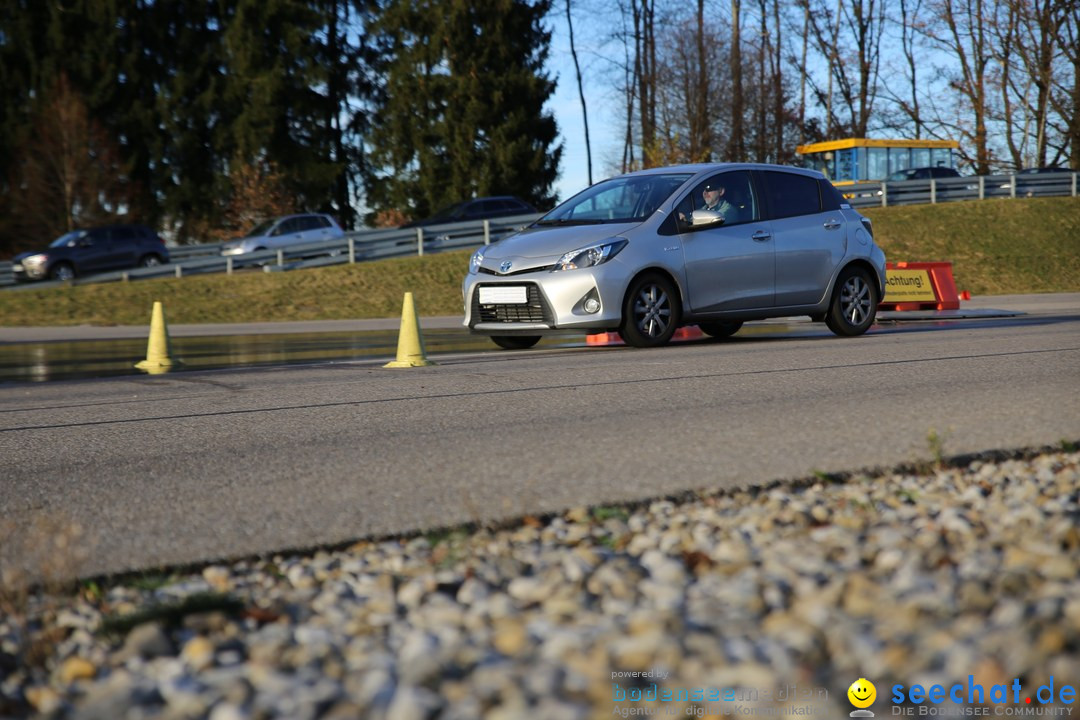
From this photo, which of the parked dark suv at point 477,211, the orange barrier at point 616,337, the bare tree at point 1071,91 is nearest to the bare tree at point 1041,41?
the bare tree at point 1071,91

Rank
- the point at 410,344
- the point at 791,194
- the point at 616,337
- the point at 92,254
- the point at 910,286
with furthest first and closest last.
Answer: the point at 92,254
the point at 910,286
the point at 616,337
the point at 791,194
the point at 410,344

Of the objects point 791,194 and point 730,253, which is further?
point 791,194

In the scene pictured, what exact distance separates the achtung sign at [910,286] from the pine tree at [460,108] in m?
28.1

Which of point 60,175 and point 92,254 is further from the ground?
point 60,175

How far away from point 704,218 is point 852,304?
2.42m

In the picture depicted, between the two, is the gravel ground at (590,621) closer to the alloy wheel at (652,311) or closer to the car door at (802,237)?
the alloy wheel at (652,311)

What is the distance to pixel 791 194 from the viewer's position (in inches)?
474

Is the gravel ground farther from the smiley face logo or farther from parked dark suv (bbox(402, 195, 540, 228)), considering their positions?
parked dark suv (bbox(402, 195, 540, 228))

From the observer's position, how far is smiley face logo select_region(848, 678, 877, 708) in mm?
2395

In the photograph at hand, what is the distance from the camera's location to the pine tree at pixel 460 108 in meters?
44.7

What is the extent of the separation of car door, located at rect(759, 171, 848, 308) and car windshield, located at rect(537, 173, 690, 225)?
1084 mm

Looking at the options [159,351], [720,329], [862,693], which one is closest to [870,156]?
[720,329]

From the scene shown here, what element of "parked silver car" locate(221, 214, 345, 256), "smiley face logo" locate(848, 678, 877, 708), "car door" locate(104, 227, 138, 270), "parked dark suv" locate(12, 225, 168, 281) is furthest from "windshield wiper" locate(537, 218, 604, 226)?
"car door" locate(104, 227, 138, 270)

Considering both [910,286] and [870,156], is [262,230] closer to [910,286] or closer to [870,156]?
[910,286]
